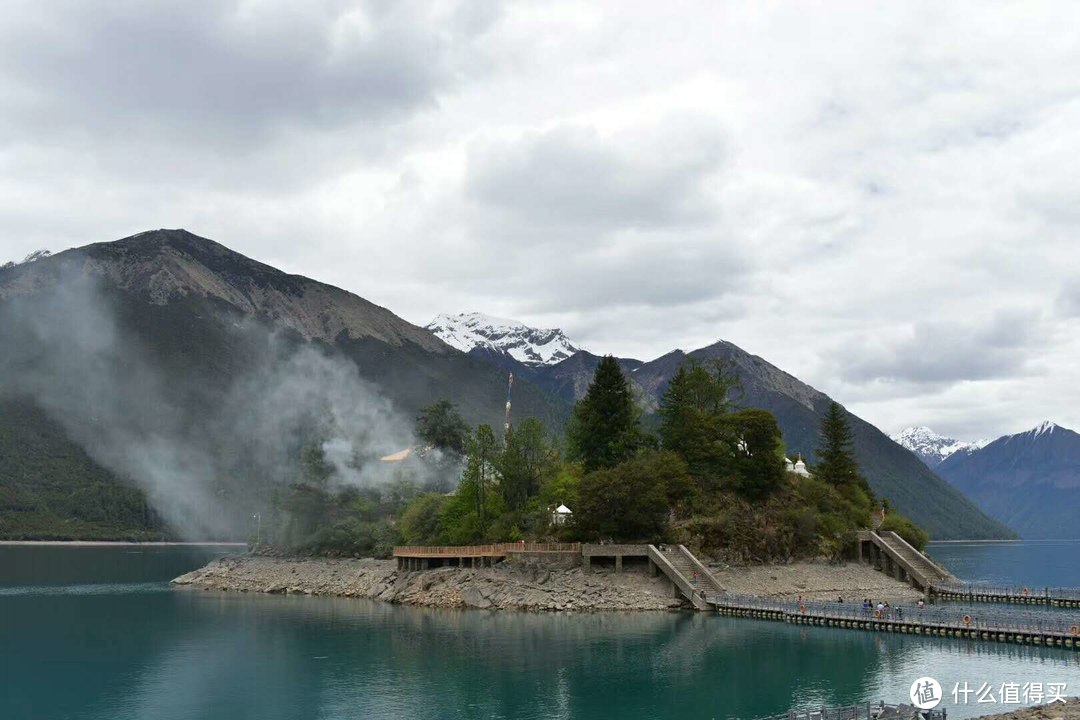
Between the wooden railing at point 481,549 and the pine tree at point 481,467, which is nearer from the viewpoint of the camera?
the wooden railing at point 481,549

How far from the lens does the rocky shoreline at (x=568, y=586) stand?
9550cm

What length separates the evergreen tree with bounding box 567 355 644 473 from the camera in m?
112

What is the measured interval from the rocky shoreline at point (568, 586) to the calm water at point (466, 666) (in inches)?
134

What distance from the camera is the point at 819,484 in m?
120

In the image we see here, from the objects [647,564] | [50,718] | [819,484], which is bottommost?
[50,718]

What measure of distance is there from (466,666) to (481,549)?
39.5 meters

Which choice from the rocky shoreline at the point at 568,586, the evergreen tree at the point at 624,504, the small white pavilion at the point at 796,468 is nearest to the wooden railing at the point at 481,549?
the rocky shoreline at the point at 568,586

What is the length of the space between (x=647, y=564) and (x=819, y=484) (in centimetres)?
3145

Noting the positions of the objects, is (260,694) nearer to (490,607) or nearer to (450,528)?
(490,607)

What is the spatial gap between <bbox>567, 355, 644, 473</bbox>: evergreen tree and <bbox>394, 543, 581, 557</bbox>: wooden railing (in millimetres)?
13962

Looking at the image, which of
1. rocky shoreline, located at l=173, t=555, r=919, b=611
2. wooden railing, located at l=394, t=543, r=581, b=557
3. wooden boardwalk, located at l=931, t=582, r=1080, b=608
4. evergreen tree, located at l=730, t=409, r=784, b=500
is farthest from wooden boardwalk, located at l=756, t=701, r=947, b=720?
wooden boardwalk, located at l=931, t=582, r=1080, b=608

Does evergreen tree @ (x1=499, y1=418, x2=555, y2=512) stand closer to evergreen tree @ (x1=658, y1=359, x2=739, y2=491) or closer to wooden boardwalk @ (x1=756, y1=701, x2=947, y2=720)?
evergreen tree @ (x1=658, y1=359, x2=739, y2=491)

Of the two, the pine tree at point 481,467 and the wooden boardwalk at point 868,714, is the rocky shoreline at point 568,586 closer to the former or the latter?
the pine tree at point 481,467

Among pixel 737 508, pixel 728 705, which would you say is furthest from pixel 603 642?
pixel 737 508
